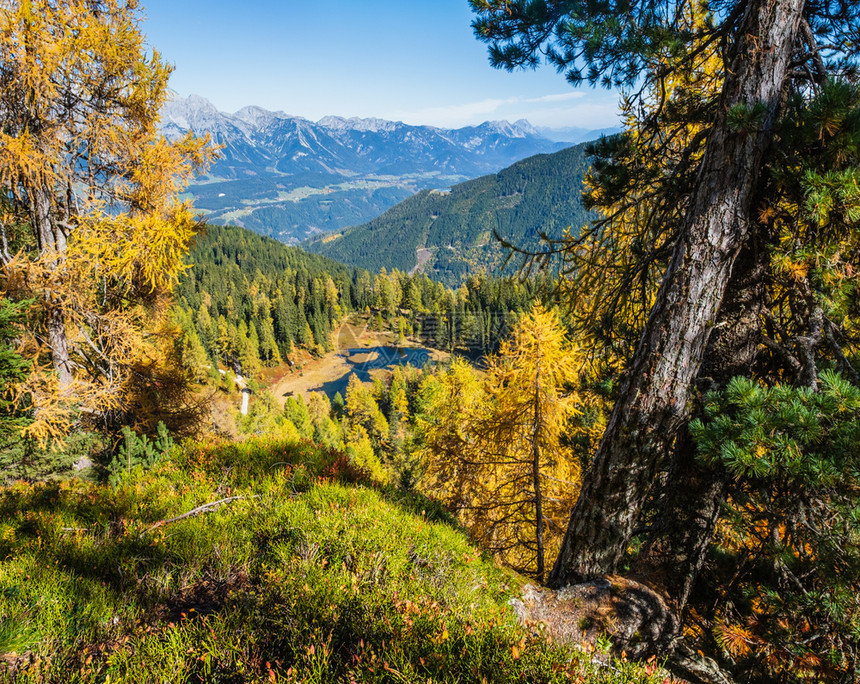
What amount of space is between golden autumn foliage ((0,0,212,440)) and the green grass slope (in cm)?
402

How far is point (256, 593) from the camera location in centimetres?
239

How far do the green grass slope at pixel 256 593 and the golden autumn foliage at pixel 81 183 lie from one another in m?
4.02

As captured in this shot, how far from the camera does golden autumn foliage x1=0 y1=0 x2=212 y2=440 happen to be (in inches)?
229

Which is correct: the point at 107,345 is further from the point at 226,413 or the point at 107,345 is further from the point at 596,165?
the point at 226,413

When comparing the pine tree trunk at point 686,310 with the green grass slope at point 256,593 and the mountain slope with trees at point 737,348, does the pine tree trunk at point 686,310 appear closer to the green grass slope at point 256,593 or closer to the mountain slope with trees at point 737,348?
the mountain slope with trees at point 737,348

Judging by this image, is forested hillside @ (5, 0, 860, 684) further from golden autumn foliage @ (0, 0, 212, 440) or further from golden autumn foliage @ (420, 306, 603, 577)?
golden autumn foliage @ (420, 306, 603, 577)

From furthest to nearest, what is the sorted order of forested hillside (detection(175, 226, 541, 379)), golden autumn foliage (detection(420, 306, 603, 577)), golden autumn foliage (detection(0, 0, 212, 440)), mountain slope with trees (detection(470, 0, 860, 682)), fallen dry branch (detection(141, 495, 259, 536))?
forested hillside (detection(175, 226, 541, 379)) → golden autumn foliage (detection(420, 306, 603, 577)) → golden autumn foliage (detection(0, 0, 212, 440)) → fallen dry branch (detection(141, 495, 259, 536)) → mountain slope with trees (detection(470, 0, 860, 682))

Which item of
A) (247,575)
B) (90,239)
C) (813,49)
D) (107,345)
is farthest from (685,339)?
(107,345)

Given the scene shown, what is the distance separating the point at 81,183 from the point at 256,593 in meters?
8.04

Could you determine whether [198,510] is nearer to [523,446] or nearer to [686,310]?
[686,310]

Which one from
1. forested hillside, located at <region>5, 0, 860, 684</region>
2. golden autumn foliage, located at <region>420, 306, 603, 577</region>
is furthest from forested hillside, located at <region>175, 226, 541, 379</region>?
forested hillside, located at <region>5, 0, 860, 684</region>

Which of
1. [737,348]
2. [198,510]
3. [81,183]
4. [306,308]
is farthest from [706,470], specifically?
[306,308]

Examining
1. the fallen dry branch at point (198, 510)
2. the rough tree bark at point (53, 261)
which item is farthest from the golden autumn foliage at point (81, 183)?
the fallen dry branch at point (198, 510)

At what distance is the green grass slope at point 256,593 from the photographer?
5.87ft
